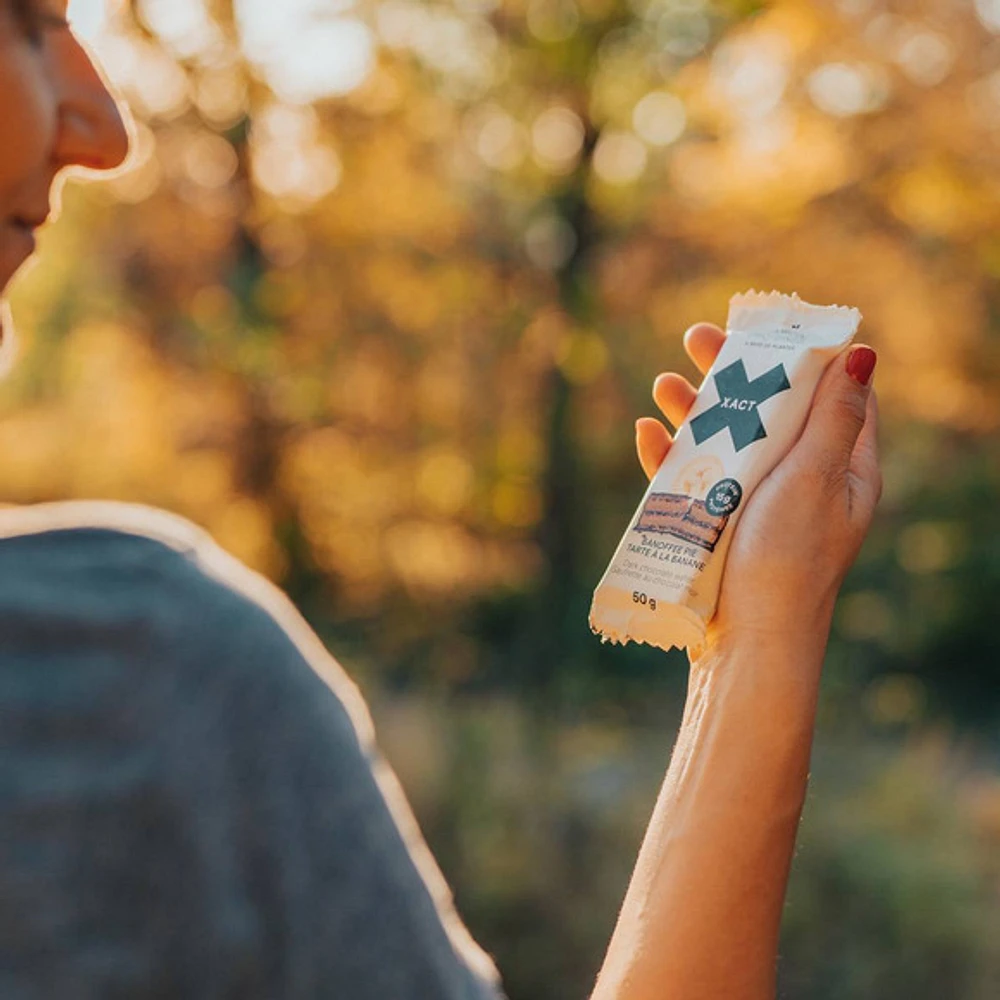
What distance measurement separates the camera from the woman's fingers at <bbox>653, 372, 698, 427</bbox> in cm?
121

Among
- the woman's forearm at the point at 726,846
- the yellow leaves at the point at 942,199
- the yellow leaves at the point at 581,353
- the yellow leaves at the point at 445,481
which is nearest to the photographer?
the woman's forearm at the point at 726,846

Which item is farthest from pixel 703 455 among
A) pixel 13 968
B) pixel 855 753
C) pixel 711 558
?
pixel 855 753

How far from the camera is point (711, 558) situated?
3.33ft

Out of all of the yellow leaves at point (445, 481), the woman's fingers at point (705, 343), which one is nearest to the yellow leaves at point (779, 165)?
the yellow leaves at point (445, 481)

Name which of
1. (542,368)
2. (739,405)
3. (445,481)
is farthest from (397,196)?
(739,405)

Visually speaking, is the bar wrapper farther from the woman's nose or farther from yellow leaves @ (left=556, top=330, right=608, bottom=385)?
yellow leaves @ (left=556, top=330, right=608, bottom=385)

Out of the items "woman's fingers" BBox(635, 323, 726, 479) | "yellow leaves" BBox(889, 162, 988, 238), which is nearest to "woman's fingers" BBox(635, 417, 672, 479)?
"woman's fingers" BBox(635, 323, 726, 479)

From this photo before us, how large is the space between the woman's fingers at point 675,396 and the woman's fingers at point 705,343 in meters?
0.03

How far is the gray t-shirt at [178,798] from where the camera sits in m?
0.55

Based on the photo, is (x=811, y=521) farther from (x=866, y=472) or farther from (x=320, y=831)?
(x=320, y=831)

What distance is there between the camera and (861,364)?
3.46 ft

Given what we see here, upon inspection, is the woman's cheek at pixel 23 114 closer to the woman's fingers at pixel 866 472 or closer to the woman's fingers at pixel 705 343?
the woman's fingers at pixel 866 472

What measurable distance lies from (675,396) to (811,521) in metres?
0.32

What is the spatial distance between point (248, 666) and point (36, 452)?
9711 millimetres
